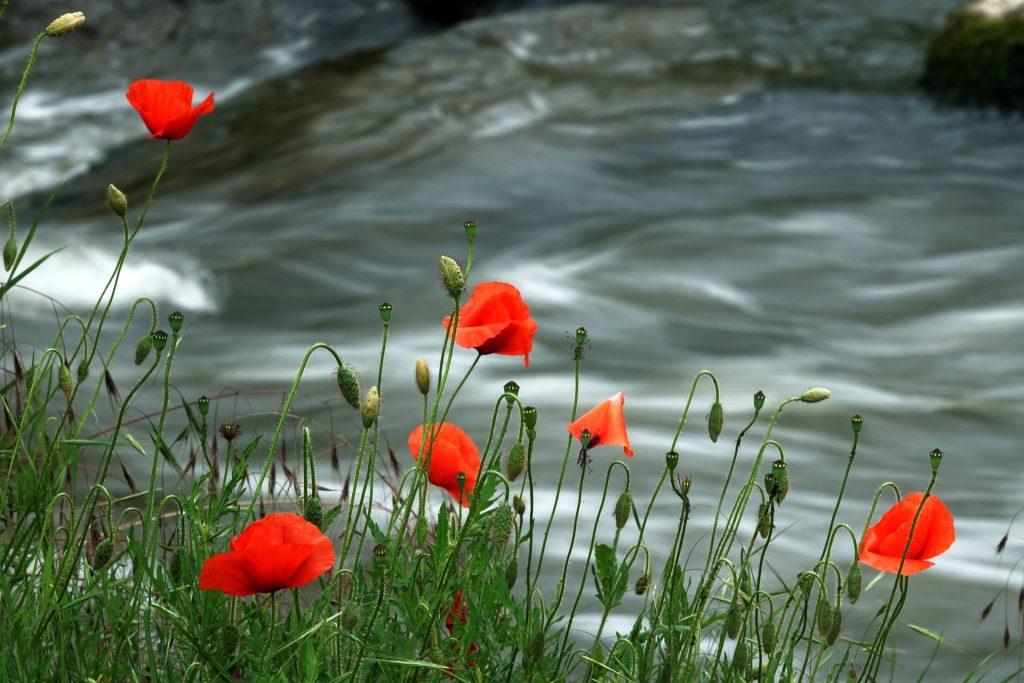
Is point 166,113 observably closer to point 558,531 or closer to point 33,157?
point 558,531

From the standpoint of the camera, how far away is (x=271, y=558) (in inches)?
57.1

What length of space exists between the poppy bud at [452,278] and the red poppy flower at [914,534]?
629 millimetres

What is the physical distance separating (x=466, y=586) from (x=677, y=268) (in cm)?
513

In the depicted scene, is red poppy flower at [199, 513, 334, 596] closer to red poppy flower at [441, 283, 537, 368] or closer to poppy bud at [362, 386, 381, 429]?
poppy bud at [362, 386, 381, 429]

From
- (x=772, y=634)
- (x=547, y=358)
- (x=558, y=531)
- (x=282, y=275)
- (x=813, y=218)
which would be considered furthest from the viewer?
(x=813, y=218)

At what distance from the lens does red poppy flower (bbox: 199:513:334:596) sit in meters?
1.44

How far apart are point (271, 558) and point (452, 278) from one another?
16.5 inches

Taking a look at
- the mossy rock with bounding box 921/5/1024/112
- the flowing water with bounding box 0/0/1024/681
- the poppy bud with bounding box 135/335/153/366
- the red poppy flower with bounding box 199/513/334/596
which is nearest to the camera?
the red poppy flower with bounding box 199/513/334/596

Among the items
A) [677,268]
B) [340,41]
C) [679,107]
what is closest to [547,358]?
[677,268]

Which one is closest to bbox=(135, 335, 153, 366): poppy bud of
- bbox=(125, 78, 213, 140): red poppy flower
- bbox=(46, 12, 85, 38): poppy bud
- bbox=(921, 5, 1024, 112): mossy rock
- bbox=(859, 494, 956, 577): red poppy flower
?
bbox=(125, 78, 213, 140): red poppy flower

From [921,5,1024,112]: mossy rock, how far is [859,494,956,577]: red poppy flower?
8.37 m

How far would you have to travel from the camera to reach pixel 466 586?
1.83 meters

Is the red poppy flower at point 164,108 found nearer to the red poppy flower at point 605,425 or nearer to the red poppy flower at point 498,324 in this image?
the red poppy flower at point 498,324

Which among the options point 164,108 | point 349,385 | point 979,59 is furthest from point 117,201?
point 979,59
